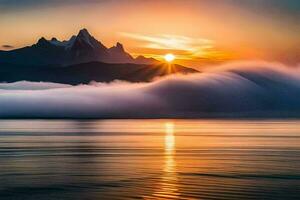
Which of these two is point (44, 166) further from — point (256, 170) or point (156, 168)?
point (256, 170)

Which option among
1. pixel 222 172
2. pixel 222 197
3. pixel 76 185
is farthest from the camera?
pixel 222 172

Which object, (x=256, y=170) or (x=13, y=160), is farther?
(x=13, y=160)

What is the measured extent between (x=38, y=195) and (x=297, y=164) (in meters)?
40.2

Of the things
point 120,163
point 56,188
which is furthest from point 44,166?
point 56,188

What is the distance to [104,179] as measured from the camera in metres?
65.8

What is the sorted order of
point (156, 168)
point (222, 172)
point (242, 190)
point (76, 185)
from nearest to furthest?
point (242, 190)
point (76, 185)
point (222, 172)
point (156, 168)

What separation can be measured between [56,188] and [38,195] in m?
4.87

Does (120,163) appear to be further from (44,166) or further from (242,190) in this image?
(242,190)

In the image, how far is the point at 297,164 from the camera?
84.1 m

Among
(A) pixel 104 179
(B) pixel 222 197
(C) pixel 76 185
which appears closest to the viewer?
(B) pixel 222 197

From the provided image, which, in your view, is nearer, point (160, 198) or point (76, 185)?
point (160, 198)

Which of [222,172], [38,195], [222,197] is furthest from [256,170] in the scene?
[38,195]

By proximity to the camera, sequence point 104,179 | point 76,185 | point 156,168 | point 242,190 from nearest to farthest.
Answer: point 242,190 → point 76,185 → point 104,179 → point 156,168

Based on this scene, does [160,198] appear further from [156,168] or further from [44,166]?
[44,166]
